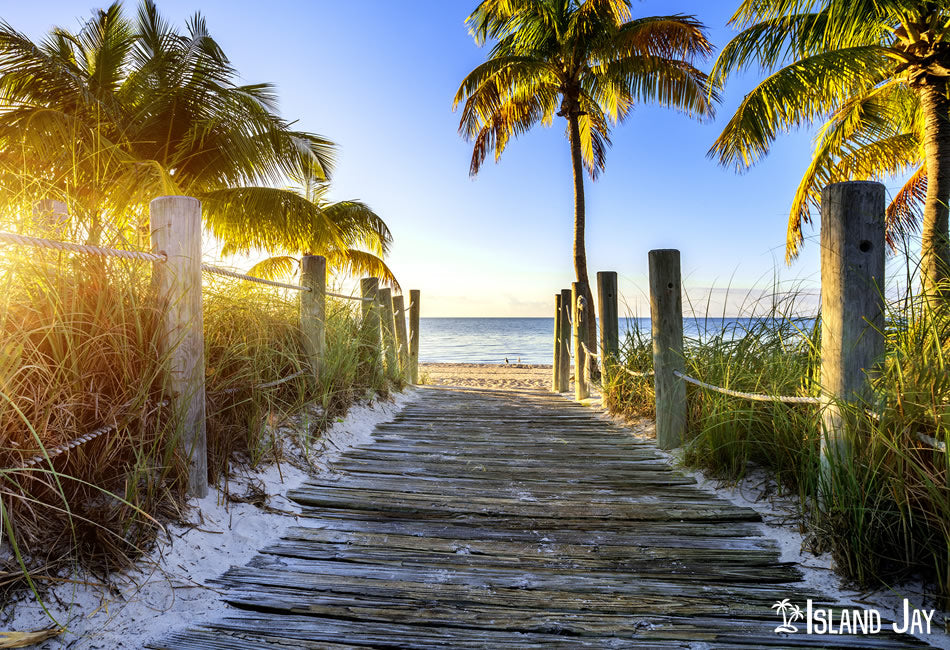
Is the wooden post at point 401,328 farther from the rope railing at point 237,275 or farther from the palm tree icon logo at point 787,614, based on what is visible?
the palm tree icon logo at point 787,614

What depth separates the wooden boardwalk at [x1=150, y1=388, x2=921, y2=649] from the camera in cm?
154

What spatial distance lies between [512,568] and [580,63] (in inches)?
379

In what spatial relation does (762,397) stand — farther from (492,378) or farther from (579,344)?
(492,378)

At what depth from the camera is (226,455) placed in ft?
7.91

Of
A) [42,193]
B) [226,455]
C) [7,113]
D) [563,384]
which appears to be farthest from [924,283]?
[7,113]

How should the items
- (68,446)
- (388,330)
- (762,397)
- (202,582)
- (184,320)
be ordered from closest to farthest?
(68,446) → (202,582) → (184,320) → (762,397) → (388,330)

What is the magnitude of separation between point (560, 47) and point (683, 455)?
8.63 m

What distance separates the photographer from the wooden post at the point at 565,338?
7938mm

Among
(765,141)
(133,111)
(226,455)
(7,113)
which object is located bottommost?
(226,455)

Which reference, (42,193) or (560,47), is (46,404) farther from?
A: (560,47)

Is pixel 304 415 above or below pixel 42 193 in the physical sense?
below

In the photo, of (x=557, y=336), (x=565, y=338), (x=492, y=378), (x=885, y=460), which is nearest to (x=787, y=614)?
(x=885, y=460)

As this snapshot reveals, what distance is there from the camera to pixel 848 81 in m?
7.06

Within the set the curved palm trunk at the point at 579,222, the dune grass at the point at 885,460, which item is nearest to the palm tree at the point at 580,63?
the curved palm trunk at the point at 579,222
